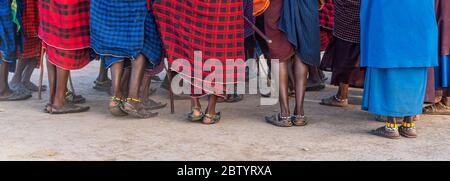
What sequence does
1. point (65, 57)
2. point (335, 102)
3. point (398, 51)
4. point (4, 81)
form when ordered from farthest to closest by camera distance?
1. point (4, 81)
2. point (335, 102)
3. point (65, 57)
4. point (398, 51)

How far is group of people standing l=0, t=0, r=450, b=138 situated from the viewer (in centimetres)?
473

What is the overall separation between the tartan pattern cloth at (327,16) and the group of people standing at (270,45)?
12.9 inches

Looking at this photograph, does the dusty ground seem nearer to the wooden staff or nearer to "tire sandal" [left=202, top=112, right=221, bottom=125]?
"tire sandal" [left=202, top=112, right=221, bottom=125]

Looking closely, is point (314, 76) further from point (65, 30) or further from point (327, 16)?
point (65, 30)

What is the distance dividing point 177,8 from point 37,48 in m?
1.89

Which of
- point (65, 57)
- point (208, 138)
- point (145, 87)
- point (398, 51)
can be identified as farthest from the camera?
point (145, 87)

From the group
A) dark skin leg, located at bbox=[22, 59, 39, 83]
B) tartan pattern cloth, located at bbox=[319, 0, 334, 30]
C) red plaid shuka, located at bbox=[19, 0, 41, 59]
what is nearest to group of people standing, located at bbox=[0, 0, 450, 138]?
tartan pattern cloth, located at bbox=[319, 0, 334, 30]

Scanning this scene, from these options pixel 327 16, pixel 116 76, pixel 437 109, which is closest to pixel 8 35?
pixel 116 76

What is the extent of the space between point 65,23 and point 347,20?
2.35 metres

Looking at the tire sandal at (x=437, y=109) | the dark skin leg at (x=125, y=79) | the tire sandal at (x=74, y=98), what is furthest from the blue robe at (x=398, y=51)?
the tire sandal at (x=74, y=98)

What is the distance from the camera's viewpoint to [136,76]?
17.9ft

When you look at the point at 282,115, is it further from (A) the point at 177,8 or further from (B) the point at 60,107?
(B) the point at 60,107

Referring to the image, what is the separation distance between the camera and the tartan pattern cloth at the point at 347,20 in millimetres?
5555

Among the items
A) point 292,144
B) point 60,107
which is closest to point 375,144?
point 292,144
